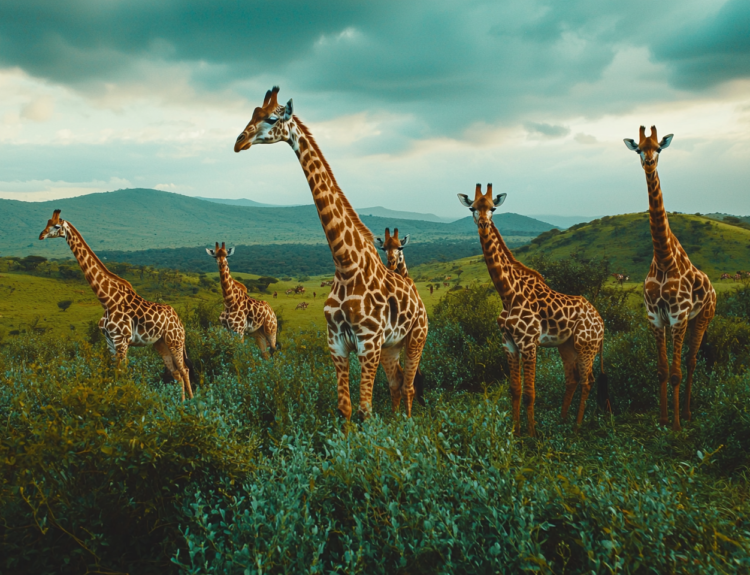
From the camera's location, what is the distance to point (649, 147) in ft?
23.2

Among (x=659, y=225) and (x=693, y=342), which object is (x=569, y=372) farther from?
(x=659, y=225)

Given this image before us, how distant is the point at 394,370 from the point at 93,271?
6654mm

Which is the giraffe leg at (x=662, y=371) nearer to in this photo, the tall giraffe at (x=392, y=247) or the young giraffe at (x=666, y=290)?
the young giraffe at (x=666, y=290)

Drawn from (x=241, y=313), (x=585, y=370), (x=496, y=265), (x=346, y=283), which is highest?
(x=496, y=265)

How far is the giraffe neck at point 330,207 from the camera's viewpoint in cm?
587

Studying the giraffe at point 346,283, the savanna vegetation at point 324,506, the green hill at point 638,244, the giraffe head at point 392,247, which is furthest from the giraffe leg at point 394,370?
the green hill at point 638,244

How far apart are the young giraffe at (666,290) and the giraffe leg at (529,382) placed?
7.50 feet

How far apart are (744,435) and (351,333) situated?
17.8 feet

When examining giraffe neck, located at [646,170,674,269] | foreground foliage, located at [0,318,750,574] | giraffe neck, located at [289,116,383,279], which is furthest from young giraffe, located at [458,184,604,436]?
foreground foliage, located at [0,318,750,574]

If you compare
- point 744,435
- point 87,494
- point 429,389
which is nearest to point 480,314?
point 429,389

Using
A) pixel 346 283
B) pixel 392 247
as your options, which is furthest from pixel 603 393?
pixel 346 283

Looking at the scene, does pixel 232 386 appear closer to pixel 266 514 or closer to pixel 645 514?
pixel 266 514

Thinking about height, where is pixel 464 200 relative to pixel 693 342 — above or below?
above

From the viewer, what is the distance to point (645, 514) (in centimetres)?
337
